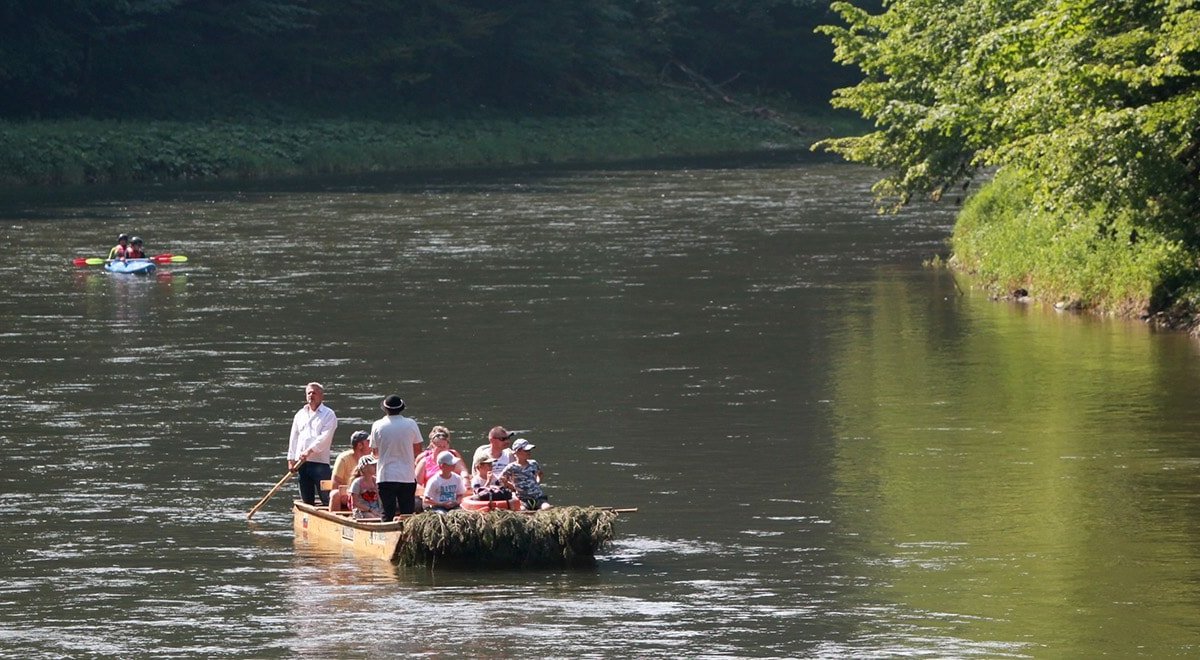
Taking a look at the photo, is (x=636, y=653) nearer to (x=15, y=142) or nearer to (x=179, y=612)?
(x=179, y=612)

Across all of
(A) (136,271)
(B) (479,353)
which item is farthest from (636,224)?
(B) (479,353)

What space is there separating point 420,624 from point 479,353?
1639cm

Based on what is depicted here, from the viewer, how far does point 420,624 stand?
16.8 metres

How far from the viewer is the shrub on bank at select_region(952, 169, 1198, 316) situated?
3388cm

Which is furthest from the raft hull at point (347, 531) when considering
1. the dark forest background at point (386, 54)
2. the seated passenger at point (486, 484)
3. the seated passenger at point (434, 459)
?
A: the dark forest background at point (386, 54)

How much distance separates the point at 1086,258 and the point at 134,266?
20755 mm

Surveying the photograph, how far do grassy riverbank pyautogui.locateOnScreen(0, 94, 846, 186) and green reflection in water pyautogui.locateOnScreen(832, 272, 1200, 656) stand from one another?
47055 millimetres

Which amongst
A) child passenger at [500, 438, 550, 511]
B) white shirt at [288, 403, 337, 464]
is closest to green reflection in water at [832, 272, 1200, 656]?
child passenger at [500, 438, 550, 511]

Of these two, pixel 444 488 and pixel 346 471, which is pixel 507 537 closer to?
pixel 444 488

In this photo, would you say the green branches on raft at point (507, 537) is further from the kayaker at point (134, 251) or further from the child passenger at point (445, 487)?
the kayaker at point (134, 251)

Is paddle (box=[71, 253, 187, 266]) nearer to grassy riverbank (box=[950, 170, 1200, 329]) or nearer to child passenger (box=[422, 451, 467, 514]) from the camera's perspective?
grassy riverbank (box=[950, 170, 1200, 329])

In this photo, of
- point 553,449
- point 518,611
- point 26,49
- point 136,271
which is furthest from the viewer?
point 26,49

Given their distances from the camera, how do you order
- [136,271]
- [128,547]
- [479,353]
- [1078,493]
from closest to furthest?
1. [128,547]
2. [1078,493]
3. [479,353]
4. [136,271]

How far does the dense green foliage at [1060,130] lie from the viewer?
97.6 feet
